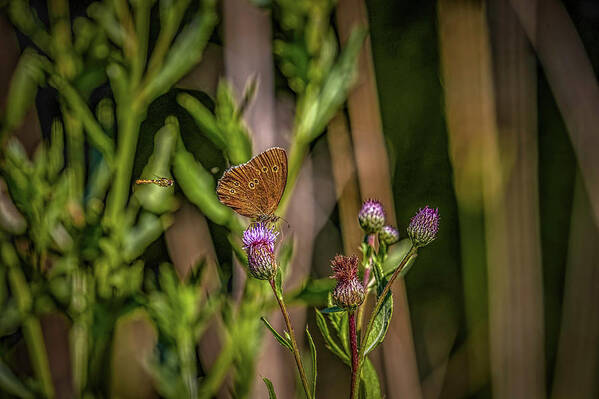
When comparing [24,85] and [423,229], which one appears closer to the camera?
[423,229]

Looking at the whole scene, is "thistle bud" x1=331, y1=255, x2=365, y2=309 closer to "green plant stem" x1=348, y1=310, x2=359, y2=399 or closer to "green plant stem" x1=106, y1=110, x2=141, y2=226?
"green plant stem" x1=348, y1=310, x2=359, y2=399

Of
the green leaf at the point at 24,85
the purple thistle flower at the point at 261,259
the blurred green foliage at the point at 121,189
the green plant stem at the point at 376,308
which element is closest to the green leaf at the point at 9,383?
the blurred green foliage at the point at 121,189

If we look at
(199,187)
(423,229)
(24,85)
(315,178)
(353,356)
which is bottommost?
(353,356)

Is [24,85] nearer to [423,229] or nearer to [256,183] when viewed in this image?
[256,183]

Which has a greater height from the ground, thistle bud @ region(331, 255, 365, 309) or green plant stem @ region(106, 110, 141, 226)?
green plant stem @ region(106, 110, 141, 226)

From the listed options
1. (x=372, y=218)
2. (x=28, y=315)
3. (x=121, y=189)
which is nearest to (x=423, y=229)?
(x=372, y=218)

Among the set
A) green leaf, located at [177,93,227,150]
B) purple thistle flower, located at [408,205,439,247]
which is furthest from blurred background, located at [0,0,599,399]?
purple thistle flower, located at [408,205,439,247]

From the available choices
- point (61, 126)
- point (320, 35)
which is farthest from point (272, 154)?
point (61, 126)

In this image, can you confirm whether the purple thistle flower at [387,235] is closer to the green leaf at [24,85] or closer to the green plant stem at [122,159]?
the green plant stem at [122,159]
